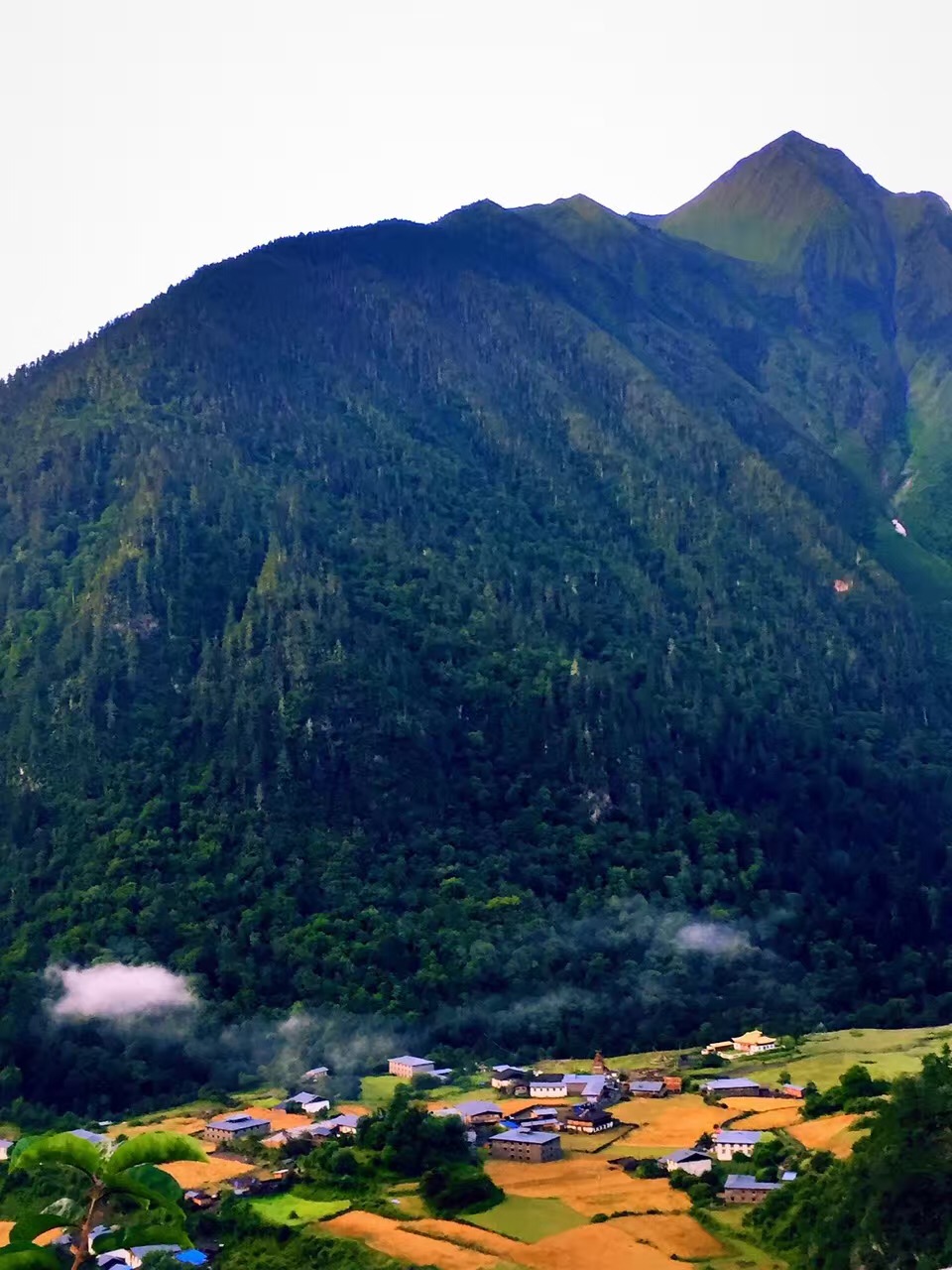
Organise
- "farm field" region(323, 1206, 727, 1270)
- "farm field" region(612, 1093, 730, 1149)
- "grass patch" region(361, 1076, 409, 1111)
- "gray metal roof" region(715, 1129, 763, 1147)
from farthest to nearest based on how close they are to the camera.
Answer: "grass patch" region(361, 1076, 409, 1111) < "farm field" region(612, 1093, 730, 1149) < "gray metal roof" region(715, 1129, 763, 1147) < "farm field" region(323, 1206, 727, 1270)

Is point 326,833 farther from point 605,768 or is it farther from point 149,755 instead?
point 605,768

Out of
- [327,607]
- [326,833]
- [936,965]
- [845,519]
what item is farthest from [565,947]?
[845,519]

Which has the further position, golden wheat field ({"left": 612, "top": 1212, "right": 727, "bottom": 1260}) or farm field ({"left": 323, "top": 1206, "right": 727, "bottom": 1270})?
golden wheat field ({"left": 612, "top": 1212, "right": 727, "bottom": 1260})

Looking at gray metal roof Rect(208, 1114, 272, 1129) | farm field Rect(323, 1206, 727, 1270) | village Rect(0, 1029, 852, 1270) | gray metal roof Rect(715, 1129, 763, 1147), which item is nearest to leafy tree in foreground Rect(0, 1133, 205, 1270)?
village Rect(0, 1029, 852, 1270)

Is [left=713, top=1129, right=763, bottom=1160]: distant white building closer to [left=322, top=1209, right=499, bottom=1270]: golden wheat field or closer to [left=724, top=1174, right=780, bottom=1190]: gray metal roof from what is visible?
[left=724, top=1174, right=780, bottom=1190]: gray metal roof

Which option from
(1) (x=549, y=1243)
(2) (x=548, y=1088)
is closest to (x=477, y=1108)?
(2) (x=548, y=1088)

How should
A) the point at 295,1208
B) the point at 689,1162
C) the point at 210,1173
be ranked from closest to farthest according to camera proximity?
the point at 295,1208 → the point at 689,1162 → the point at 210,1173

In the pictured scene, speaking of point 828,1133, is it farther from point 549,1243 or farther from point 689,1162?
point 549,1243
